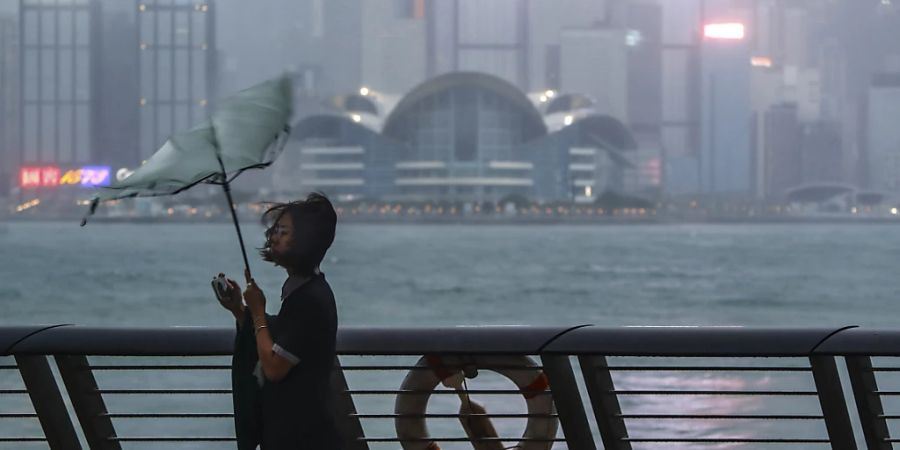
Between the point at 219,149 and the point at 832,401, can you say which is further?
the point at 832,401

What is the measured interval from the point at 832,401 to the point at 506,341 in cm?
85

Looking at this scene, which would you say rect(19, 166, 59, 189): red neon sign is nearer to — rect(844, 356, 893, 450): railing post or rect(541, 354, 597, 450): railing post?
rect(541, 354, 597, 450): railing post

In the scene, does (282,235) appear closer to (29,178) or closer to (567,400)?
(567,400)

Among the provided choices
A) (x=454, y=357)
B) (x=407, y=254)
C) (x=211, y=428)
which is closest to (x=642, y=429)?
(x=211, y=428)

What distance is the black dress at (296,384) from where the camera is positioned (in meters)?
3.61

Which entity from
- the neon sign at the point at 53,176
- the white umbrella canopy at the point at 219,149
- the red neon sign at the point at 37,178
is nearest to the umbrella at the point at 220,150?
the white umbrella canopy at the point at 219,149

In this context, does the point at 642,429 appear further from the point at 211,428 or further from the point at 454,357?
the point at 454,357

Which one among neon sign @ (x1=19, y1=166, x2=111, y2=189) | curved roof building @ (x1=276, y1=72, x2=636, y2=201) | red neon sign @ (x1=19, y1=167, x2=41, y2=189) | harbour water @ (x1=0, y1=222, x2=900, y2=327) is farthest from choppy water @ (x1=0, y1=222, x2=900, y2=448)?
red neon sign @ (x1=19, y1=167, x2=41, y2=189)

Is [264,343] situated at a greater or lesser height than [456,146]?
lesser

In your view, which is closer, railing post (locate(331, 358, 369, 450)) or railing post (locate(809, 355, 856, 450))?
railing post (locate(809, 355, 856, 450))

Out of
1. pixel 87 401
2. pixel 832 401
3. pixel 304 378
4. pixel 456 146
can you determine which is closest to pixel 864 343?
pixel 832 401

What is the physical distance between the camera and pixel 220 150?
12.0 ft

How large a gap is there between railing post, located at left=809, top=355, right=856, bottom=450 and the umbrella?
1469 millimetres

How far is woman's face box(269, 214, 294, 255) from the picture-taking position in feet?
12.2
